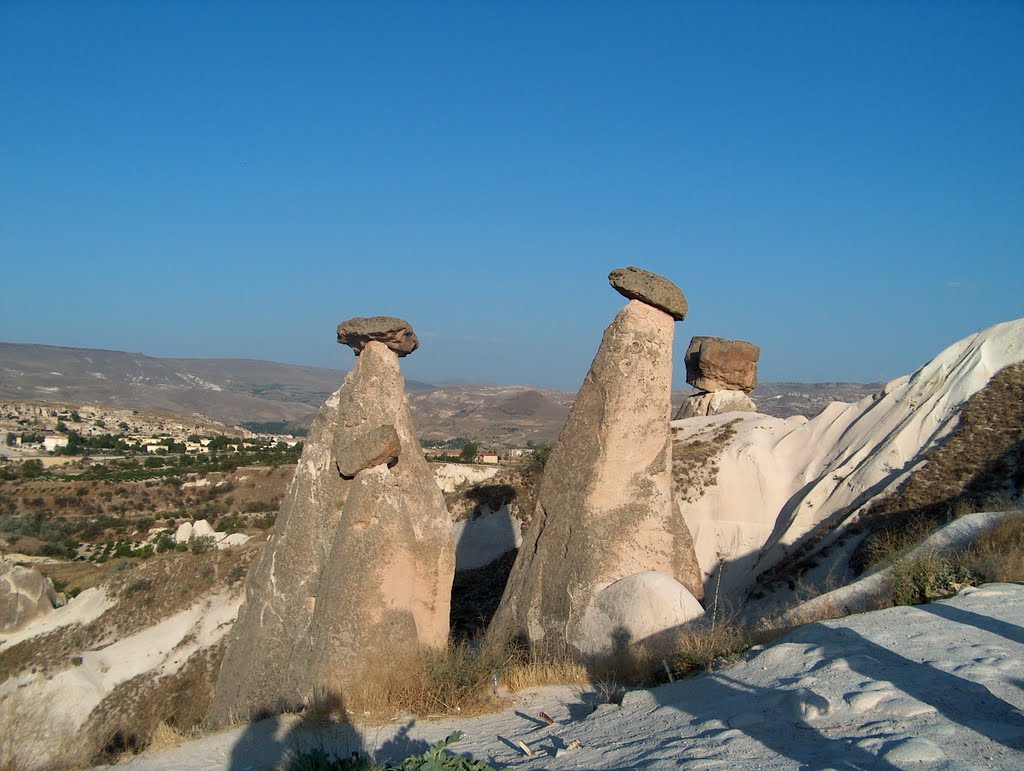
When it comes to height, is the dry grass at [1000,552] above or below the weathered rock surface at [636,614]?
above

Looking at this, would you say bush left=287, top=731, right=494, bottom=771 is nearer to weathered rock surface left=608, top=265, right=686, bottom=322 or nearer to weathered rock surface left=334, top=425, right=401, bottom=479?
weathered rock surface left=334, top=425, right=401, bottom=479

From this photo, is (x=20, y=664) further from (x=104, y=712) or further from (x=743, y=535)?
(x=743, y=535)

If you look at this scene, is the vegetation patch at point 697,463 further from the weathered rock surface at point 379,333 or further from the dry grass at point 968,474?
the weathered rock surface at point 379,333

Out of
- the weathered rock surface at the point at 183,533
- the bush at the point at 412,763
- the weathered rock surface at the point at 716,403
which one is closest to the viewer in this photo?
the bush at the point at 412,763

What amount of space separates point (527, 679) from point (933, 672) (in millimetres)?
3048

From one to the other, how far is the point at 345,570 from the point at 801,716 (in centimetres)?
401

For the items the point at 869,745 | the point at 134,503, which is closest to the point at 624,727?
the point at 869,745

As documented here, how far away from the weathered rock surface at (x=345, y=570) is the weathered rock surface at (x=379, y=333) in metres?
0.10

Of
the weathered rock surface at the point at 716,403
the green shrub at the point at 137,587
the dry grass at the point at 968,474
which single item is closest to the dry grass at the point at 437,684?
the dry grass at the point at 968,474

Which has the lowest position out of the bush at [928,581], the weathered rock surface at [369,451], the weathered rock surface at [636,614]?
the weathered rock surface at [636,614]

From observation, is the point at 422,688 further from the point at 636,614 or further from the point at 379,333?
the point at 379,333

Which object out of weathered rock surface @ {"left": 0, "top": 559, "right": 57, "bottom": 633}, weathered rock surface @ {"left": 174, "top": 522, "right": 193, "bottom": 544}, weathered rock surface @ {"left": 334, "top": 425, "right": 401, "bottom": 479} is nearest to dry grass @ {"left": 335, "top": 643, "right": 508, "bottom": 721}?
weathered rock surface @ {"left": 334, "top": 425, "right": 401, "bottom": 479}

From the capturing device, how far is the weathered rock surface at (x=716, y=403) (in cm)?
2084

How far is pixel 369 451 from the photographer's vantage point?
7.37 m
